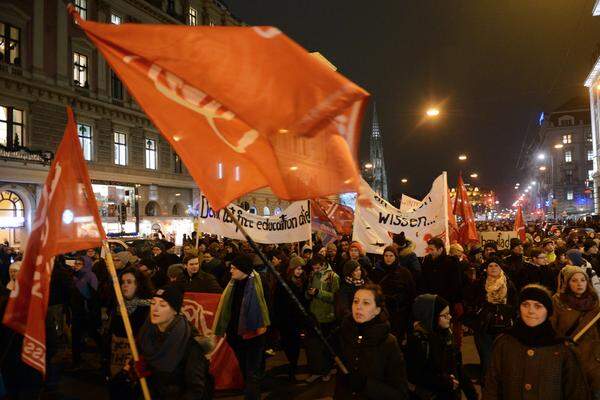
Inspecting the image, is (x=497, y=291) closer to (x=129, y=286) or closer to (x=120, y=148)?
(x=129, y=286)

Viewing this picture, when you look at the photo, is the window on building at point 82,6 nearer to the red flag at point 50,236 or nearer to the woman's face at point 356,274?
the woman's face at point 356,274

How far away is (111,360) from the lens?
410 cm

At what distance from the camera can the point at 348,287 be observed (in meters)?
6.30

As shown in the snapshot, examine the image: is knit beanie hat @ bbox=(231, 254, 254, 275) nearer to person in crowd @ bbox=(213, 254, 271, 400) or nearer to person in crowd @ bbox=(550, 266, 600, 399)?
person in crowd @ bbox=(213, 254, 271, 400)

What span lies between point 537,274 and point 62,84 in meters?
28.9

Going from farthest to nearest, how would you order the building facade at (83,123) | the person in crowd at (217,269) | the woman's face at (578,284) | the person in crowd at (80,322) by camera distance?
the building facade at (83,123) < the person in crowd at (217,269) < the person in crowd at (80,322) < the woman's face at (578,284)

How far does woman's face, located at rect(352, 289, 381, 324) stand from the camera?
11.1ft

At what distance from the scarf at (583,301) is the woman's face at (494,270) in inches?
50.0

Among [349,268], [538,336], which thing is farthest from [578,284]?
[349,268]

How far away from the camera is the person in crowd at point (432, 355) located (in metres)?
3.71

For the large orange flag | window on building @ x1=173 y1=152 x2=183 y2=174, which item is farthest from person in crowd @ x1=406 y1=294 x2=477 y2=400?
window on building @ x1=173 y1=152 x2=183 y2=174

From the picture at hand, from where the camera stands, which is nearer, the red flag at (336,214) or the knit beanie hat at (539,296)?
the knit beanie hat at (539,296)

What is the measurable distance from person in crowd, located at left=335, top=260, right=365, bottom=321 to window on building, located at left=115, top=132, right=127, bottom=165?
98.4ft

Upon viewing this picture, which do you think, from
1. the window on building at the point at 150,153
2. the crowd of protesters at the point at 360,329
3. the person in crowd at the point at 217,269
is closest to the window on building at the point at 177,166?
the window on building at the point at 150,153
